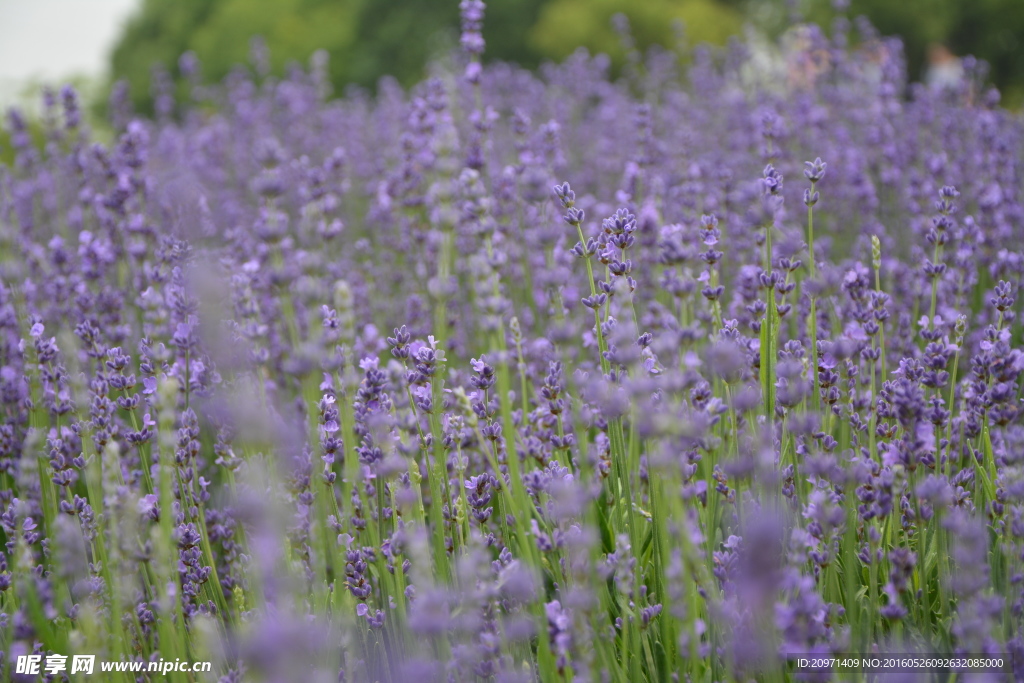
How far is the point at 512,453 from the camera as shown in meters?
1.43

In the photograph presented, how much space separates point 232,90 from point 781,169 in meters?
5.73

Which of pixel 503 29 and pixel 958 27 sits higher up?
pixel 503 29

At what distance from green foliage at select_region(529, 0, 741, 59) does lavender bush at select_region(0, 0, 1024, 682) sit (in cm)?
1502

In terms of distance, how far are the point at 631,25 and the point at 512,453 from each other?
18.9 meters

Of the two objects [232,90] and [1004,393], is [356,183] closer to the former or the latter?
[232,90]

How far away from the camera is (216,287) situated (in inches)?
86.2

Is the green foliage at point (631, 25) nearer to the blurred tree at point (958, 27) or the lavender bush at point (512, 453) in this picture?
the blurred tree at point (958, 27)

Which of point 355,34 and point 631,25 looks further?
point 355,34

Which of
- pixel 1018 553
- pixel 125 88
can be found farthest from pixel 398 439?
pixel 125 88

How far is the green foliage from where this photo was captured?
1762cm

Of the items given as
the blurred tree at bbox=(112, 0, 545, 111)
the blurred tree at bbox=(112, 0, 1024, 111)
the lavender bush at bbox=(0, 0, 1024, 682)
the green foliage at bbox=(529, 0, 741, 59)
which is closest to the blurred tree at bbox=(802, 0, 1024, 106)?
the blurred tree at bbox=(112, 0, 1024, 111)

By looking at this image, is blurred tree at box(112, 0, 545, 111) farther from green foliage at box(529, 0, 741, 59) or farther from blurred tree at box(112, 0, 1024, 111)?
green foliage at box(529, 0, 741, 59)

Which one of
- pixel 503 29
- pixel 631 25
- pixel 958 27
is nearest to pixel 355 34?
pixel 503 29

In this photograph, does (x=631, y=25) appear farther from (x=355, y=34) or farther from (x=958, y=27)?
(x=355, y=34)
